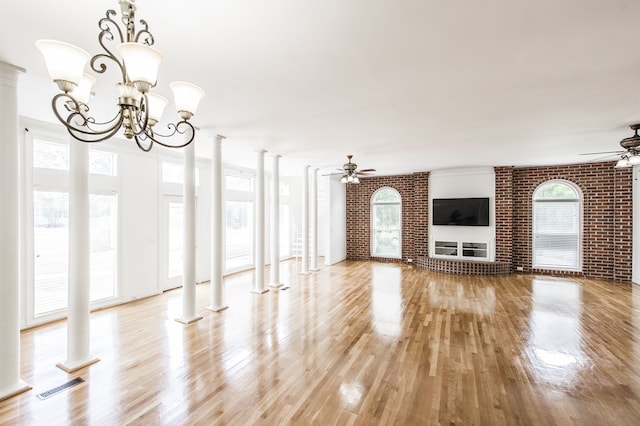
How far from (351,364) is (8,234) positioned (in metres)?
3.37

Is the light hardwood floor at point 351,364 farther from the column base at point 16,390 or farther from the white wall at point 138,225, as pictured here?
the white wall at point 138,225

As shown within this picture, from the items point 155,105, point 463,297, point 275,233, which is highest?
point 155,105

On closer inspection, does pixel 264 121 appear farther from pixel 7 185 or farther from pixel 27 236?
pixel 27 236

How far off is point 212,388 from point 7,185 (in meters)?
2.50

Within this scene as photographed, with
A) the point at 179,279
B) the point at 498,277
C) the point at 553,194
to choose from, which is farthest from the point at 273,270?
the point at 553,194

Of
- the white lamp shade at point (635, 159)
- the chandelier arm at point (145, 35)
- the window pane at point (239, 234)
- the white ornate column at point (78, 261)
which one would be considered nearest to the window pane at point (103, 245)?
the white ornate column at point (78, 261)

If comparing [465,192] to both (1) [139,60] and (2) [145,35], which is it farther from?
(1) [139,60]

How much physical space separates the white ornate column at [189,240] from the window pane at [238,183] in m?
3.13

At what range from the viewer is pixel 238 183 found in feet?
25.5

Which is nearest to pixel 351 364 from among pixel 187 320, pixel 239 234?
pixel 187 320

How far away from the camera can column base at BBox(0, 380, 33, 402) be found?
2.40 meters

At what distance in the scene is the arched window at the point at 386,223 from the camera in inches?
369

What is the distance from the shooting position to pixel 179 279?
243 inches

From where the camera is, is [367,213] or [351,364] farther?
[367,213]
